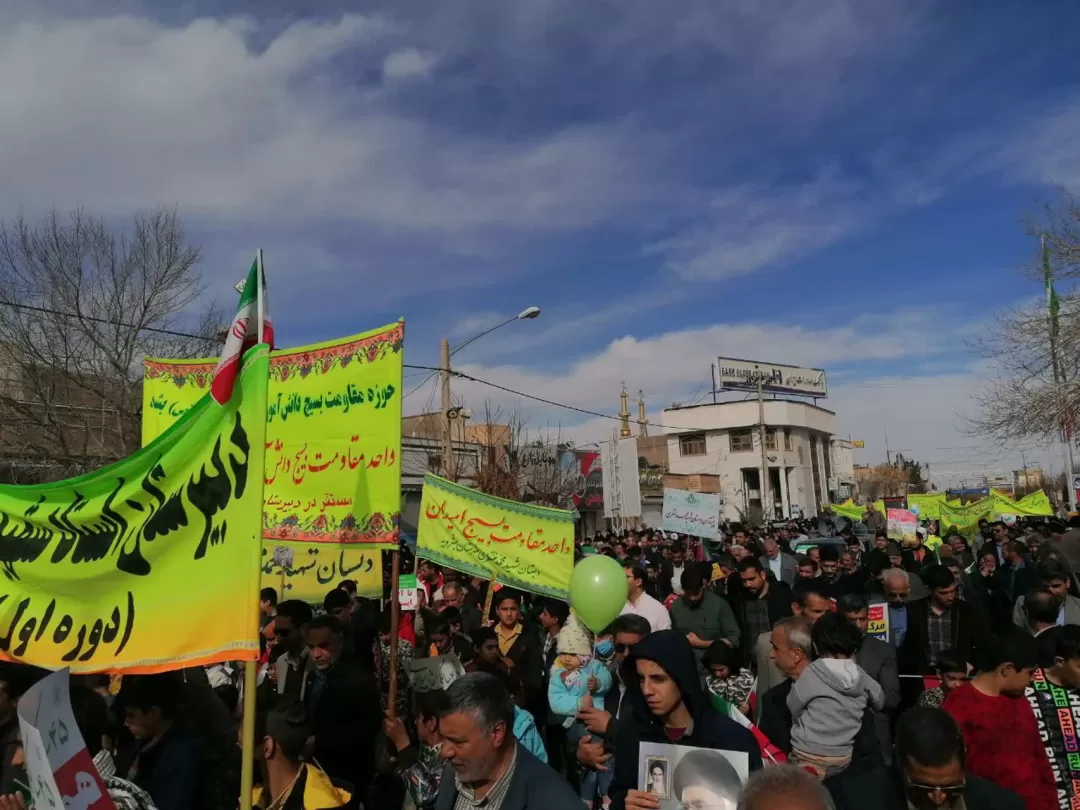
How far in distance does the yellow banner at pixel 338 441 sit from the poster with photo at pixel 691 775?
290 centimetres

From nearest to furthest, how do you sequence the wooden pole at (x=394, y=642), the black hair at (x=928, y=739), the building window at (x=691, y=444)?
the black hair at (x=928, y=739), the wooden pole at (x=394, y=642), the building window at (x=691, y=444)

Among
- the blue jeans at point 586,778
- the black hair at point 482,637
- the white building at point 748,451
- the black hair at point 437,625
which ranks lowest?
the blue jeans at point 586,778

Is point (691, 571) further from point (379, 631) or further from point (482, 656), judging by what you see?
point (379, 631)

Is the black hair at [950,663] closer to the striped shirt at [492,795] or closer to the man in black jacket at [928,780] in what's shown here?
the man in black jacket at [928,780]

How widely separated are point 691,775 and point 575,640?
291 centimetres

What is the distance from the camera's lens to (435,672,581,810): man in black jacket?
2.76 meters

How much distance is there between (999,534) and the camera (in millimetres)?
16422

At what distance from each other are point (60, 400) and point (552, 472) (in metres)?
22.9

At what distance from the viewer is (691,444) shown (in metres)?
62.8

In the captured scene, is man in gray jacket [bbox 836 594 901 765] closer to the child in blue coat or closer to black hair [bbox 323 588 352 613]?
the child in blue coat

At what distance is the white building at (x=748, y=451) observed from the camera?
2324 inches

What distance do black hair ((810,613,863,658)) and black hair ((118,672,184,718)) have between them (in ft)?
10.1

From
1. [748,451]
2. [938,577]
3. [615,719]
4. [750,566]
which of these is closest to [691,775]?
[615,719]

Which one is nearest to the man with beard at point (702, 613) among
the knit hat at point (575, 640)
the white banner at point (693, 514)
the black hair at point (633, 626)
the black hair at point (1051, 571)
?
the knit hat at point (575, 640)
